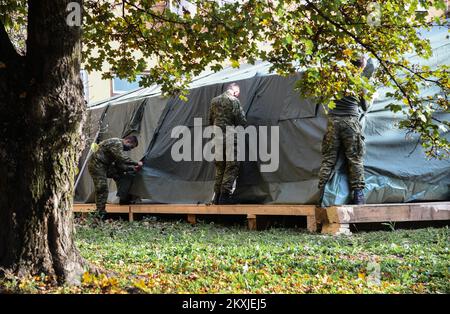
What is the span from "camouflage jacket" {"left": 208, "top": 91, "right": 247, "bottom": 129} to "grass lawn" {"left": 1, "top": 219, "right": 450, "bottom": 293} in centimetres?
219

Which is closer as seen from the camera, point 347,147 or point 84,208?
point 347,147

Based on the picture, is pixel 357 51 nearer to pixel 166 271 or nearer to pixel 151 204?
pixel 166 271

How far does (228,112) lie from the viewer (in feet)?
31.8

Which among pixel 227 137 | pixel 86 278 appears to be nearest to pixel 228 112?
pixel 227 137

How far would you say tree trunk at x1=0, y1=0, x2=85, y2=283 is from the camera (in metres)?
4.27

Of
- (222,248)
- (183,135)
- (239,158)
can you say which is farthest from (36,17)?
(183,135)

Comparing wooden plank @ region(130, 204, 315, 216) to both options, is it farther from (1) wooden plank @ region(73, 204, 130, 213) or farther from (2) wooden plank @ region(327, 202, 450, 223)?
(2) wooden plank @ region(327, 202, 450, 223)

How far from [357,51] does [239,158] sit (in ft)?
14.6

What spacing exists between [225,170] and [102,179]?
122 inches

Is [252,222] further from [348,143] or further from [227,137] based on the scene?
[348,143]

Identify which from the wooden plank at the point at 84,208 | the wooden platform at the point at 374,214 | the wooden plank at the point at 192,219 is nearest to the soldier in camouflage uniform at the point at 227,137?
the wooden plank at the point at 192,219

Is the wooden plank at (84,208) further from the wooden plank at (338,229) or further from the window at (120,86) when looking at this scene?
the window at (120,86)

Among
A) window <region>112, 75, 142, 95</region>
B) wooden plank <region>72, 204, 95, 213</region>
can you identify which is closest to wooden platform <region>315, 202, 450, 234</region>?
wooden plank <region>72, 204, 95, 213</region>
